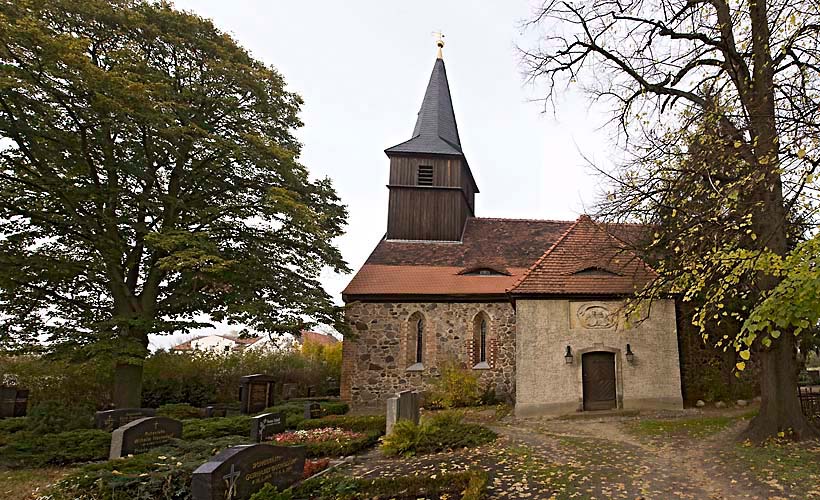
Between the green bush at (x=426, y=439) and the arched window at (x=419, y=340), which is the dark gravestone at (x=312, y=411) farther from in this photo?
the green bush at (x=426, y=439)

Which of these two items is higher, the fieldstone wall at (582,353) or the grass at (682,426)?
the fieldstone wall at (582,353)

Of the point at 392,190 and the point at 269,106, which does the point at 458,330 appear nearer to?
the point at 392,190

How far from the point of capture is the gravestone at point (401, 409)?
10227 millimetres

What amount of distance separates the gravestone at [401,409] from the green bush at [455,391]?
458 cm

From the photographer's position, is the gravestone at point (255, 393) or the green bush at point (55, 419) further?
the gravestone at point (255, 393)

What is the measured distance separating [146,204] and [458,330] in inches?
436

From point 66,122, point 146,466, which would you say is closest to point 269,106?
point 66,122

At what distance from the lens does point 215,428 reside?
1109 cm

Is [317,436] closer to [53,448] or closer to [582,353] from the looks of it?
[53,448]

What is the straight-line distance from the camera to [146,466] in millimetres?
6684

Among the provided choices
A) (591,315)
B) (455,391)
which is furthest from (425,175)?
(591,315)

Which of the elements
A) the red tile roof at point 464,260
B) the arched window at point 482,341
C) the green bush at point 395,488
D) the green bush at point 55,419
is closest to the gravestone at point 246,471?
the green bush at point 395,488

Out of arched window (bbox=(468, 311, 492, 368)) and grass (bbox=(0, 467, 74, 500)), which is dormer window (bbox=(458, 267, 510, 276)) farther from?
grass (bbox=(0, 467, 74, 500))

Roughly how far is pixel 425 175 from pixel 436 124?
294 centimetres
